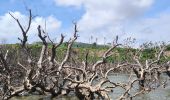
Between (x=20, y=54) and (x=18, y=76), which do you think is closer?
(x=18, y=76)

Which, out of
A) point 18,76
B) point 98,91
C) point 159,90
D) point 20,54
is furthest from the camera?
point 20,54

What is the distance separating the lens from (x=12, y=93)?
23188mm

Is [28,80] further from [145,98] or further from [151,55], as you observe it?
[151,55]

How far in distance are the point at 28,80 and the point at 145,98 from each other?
7.48m

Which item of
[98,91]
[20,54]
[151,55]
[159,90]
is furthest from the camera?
[151,55]

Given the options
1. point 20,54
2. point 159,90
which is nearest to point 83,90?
point 159,90

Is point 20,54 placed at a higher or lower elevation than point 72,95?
higher

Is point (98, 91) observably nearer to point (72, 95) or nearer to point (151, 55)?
point (72, 95)

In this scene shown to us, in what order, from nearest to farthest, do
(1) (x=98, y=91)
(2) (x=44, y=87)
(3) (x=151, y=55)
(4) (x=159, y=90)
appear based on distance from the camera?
(1) (x=98, y=91) → (2) (x=44, y=87) → (4) (x=159, y=90) → (3) (x=151, y=55)

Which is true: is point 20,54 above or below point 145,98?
above

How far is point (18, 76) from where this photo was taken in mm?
34781

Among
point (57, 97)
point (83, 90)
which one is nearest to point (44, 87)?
point (57, 97)

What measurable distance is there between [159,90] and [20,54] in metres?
25.0

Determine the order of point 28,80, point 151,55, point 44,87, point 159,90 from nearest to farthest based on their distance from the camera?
point 28,80 < point 44,87 < point 159,90 < point 151,55
